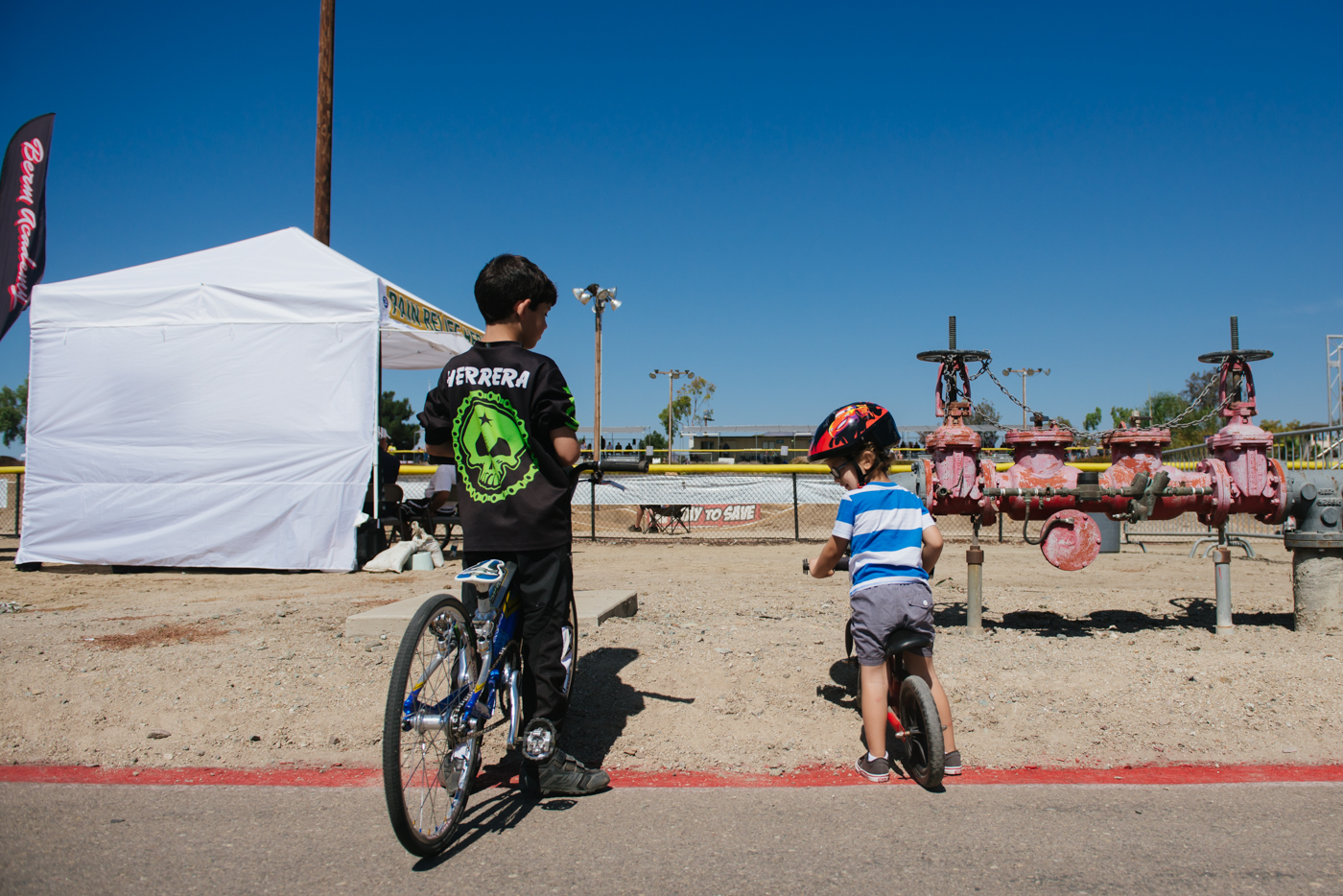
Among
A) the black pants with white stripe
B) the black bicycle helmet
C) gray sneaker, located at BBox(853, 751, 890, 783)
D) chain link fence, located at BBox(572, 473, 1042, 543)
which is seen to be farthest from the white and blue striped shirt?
chain link fence, located at BBox(572, 473, 1042, 543)

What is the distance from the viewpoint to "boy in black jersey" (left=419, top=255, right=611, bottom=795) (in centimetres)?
291

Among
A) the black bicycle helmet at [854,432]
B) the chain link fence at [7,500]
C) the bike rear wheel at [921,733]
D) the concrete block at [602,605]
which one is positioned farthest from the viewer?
the chain link fence at [7,500]

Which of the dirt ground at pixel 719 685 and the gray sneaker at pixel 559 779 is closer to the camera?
the gray sneaker at pixel 559 779

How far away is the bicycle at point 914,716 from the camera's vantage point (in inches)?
114

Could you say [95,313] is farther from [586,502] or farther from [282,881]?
[282,881]

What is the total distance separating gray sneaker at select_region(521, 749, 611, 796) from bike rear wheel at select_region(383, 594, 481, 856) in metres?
0.25

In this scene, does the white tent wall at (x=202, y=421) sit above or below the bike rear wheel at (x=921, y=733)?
above

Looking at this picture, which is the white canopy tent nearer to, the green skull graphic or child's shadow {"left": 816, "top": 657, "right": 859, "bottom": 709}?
child's shadow {"left": 816, "top": 657, "right": 859, "bottom": 709}

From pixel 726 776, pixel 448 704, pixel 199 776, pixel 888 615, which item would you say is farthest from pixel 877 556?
pixel 199 776

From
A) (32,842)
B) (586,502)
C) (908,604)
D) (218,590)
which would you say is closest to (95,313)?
(218,590)

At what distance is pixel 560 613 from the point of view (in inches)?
118

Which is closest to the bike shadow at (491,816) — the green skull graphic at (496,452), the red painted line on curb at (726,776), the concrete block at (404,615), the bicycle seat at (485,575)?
the red painted line on curb at (726,776)

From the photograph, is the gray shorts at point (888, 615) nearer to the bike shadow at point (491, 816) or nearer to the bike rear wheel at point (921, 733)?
the bike rear wheel at point (921, 733)

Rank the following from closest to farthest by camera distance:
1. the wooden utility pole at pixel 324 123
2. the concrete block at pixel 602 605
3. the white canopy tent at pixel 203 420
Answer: the concrete block at pixel 602 605, the white canopy tent at pixel 203 420, the wooden utility pole at pixel 324 123
